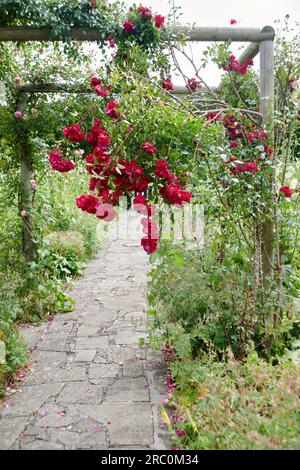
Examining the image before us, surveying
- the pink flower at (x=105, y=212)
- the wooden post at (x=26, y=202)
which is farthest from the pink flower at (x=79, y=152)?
the pink flower at (x=105, y=212)

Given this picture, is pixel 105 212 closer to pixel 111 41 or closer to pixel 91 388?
pixel 91 388

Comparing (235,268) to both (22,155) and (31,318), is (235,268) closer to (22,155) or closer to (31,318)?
(31,318)

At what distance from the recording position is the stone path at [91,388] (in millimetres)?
2146

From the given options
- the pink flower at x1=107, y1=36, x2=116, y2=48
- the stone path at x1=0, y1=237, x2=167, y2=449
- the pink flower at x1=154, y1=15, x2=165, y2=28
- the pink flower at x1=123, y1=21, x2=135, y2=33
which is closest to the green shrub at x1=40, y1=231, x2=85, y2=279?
the stone path at x1=0, y1=237, x2=167, y2=449

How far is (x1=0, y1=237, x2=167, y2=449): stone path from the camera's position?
7.04ft

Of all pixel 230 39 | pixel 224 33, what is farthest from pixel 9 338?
pixel 224 33

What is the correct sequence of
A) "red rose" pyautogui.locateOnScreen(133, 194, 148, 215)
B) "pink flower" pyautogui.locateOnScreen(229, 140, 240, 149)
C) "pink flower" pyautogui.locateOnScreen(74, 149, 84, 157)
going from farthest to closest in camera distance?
"pink flower" pyautogui.locateOnScreen(74, 149, 84, 157) < "pink flower" pyautogui.locateOnScreen(229, 140, 240, 149) < "red rose" pyautogui.locateOnScreen(133, 194, 148, 215)

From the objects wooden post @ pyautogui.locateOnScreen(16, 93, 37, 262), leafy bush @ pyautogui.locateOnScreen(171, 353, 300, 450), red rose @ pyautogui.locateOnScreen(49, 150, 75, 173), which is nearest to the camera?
leafy bush @ pyautogui.locateOnScreen(171, 353, 300, 450)

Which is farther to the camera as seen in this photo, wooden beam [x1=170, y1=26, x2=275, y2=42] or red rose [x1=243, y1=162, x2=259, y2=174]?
wooden beam [x1=170, y1=26, x2=275, y2=42]

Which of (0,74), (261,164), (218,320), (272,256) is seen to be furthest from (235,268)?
(0,74)

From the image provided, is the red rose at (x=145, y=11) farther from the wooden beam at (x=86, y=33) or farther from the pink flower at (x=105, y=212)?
the pink flower at (x=105, y=212)

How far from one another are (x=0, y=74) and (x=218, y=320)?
2.83 metres

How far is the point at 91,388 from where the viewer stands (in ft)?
8.64

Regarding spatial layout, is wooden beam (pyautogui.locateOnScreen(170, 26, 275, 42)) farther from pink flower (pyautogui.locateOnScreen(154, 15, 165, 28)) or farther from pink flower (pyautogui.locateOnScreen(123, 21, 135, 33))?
pink flower (pyautogui.locateOnScreen(123, 21, 135, 33))
